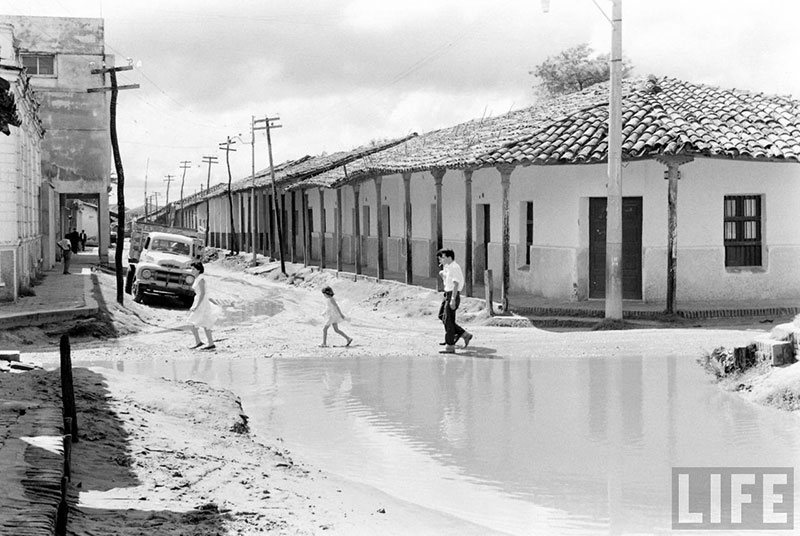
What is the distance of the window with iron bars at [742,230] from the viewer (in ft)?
66.6

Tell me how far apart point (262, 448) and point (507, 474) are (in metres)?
2.23

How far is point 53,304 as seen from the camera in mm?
20734

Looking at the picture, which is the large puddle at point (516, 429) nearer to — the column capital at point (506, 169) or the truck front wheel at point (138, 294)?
the column capital at point (506, 169)

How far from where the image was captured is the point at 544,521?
24.2ft

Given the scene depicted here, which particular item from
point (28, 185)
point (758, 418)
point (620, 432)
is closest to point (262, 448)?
point (620, 432)

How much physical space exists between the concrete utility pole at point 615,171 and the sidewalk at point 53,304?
9969 mm

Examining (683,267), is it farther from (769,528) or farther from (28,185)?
(28,185)

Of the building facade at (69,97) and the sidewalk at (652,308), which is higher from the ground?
the building facade at (69,97)

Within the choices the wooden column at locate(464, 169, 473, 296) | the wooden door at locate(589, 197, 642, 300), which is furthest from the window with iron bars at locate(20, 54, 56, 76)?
the wooden door at locate(589, 197, 642, 300)

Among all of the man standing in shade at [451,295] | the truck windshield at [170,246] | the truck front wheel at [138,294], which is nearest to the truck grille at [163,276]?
the truck front wheel at [138,294]

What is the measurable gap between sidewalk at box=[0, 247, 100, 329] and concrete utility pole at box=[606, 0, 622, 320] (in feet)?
32.7

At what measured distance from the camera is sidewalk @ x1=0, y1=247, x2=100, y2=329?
1827 cm

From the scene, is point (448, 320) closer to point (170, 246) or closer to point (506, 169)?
point (506, 169)

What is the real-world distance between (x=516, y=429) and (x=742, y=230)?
11702 mm
